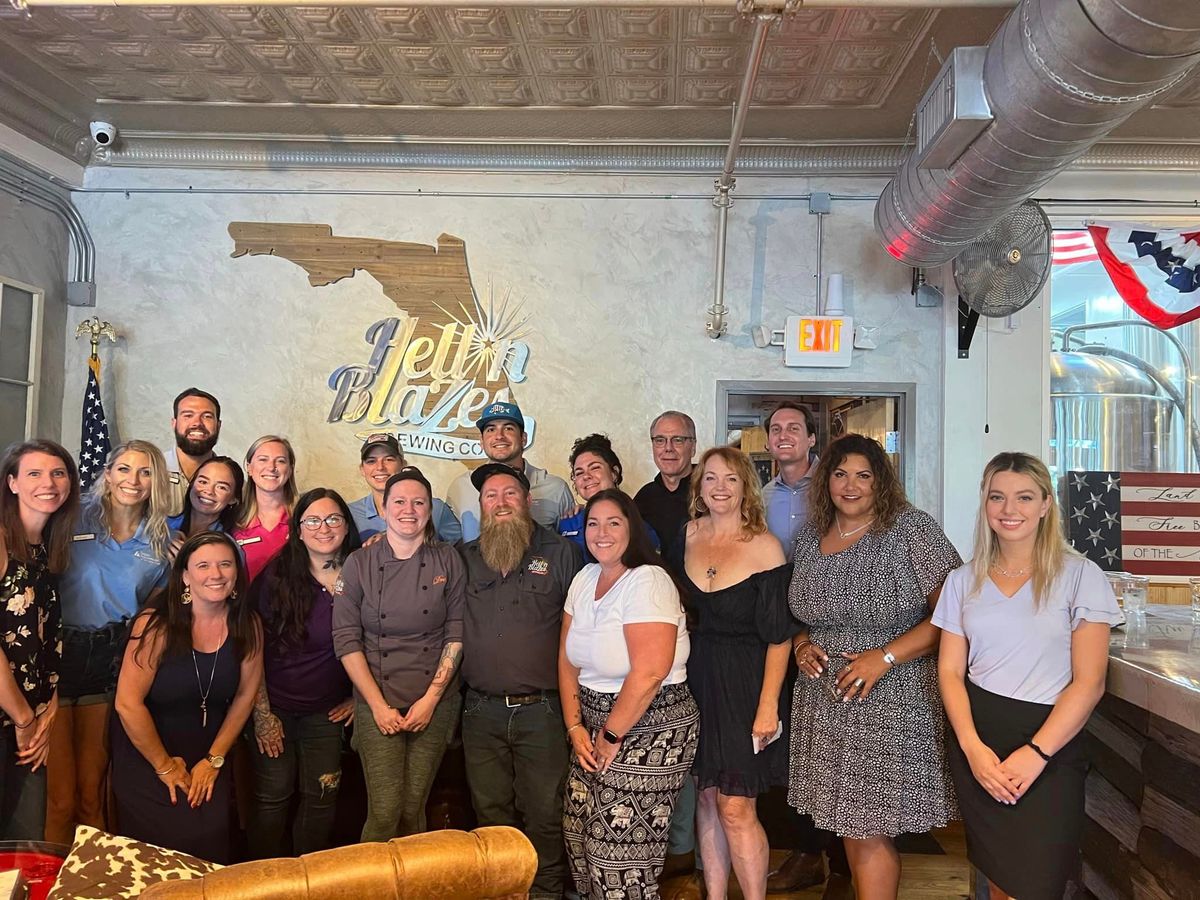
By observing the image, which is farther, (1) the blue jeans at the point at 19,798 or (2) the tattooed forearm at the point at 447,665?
(2) the tattooed forearm at the point at 447,665

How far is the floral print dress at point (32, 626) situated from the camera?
8.72 feet

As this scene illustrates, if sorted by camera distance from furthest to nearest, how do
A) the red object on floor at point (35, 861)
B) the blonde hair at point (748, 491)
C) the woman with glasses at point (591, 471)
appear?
the woman with glasses at point (591, 471)
the blonde hair at point (748, 491)
the red object on floor at point (35, 861)

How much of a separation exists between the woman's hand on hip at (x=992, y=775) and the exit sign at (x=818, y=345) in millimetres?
2851

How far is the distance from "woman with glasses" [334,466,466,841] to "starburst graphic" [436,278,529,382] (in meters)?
2.06

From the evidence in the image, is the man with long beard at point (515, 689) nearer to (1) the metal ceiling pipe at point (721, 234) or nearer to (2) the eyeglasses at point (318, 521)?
(2) the eyeglasses at point (318, 521)

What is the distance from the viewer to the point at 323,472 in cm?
503

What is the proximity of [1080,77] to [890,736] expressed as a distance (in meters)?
1.95

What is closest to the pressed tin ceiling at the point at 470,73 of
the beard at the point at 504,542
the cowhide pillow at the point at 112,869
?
the beard at the point at 504,542

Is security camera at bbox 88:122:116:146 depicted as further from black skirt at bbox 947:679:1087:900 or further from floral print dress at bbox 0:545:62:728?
black skirt at bbox 947:679:1087:900

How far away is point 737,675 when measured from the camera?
2816mm

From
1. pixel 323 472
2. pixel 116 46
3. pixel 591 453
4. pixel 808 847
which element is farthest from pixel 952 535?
pixel 116 46

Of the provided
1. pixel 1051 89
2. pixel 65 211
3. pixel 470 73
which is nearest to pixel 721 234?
pixel 470 73

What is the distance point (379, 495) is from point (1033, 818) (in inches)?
107

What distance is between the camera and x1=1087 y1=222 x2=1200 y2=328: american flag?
455 cm
